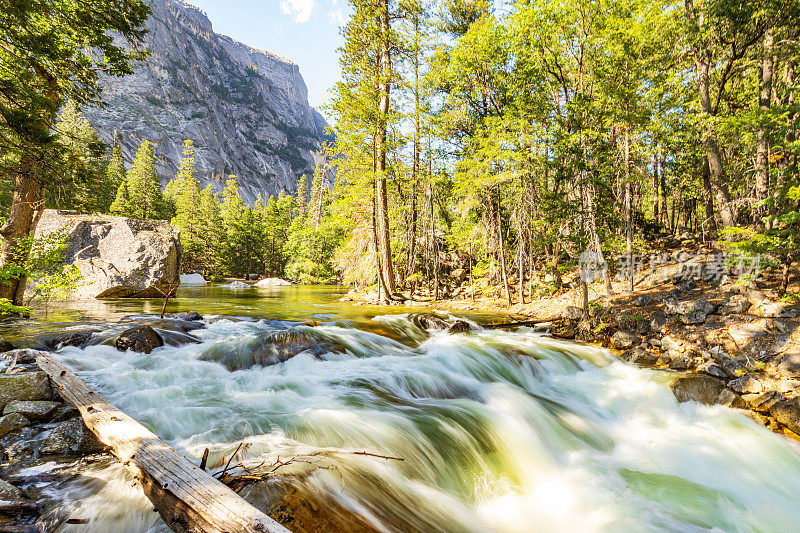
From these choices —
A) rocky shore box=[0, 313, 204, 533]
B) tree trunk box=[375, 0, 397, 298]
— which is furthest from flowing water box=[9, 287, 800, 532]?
tree trunk box=[375, 0, 397, 298]

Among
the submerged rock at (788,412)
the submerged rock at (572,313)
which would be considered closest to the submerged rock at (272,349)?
the submerged rock at (788,412)

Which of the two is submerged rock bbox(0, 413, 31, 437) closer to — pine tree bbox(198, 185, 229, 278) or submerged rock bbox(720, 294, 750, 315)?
submerged rock bbox(720, 294, 750, 315)

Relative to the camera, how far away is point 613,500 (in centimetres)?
351

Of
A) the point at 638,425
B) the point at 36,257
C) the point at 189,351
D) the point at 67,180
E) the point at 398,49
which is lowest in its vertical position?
the point at 638,425

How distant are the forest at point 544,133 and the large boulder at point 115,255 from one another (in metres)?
2.81

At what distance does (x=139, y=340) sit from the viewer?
5.67m

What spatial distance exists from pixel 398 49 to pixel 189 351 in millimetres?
15501

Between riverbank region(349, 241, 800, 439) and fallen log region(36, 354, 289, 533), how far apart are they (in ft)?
24.0

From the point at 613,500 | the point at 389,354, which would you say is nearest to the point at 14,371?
the point at 389,354

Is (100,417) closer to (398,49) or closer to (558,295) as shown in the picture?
(558,295)

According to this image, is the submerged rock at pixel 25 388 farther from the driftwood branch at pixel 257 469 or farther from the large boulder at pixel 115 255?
the large boulder at pixel 115 255

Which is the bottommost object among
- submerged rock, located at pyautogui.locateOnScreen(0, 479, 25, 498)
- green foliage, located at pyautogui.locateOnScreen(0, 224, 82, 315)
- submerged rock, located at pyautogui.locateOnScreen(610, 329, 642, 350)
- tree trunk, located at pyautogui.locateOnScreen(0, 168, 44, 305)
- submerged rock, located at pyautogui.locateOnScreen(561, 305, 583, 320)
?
submerged rock, located at pyautogui.locateOnScreen(610, 329, 642, 350)

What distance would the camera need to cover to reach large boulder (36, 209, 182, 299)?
1273cm

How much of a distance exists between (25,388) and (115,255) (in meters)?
12.3
